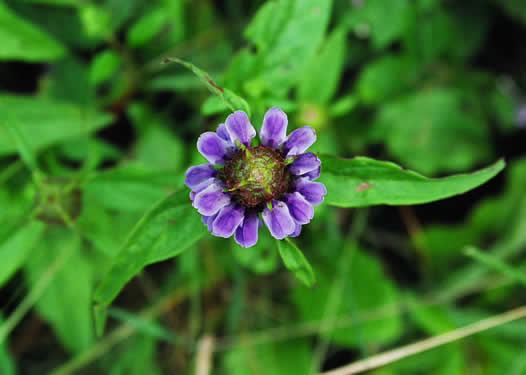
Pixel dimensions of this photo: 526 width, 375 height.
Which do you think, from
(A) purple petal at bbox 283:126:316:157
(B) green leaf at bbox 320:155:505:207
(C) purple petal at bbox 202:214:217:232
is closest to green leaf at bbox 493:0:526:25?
(B) green leaf at bbox 320:155:505:207

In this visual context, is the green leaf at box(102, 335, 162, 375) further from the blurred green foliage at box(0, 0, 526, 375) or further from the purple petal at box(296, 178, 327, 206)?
the purple petal at box(296, 178, 327, 206)

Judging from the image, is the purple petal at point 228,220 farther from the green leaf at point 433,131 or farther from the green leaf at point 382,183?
the green leaf at point 433,131

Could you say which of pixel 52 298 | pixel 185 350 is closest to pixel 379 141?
pixel 185 350

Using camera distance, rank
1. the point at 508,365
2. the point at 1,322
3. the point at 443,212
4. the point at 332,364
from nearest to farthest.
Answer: the point at 1,322
the point at 508,365
the point at 332,364
the point at 443,212

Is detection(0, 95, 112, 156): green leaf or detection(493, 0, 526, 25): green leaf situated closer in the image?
detection(0, 95, 112, 156): green leaf

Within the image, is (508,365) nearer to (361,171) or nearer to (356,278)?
(356,278)

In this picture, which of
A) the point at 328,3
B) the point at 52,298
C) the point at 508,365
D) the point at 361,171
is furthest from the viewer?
the point at 508,365

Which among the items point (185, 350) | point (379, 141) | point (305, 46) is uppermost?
point (379, 141)
